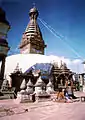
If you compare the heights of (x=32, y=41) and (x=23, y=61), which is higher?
(x=32, y=41)

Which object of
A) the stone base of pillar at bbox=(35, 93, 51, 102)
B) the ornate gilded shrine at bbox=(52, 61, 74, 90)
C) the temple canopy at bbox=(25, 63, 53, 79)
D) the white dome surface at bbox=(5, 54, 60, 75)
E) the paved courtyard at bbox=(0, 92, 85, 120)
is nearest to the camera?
the paved courtyard at bbox=(0, 92, 85, 120)

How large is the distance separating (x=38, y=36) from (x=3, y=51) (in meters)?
24.1

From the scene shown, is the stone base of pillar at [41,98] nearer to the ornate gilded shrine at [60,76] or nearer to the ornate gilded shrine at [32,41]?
the ornate gilded shrine at [60,76]

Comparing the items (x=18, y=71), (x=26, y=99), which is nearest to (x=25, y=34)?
(x=18, y=71)

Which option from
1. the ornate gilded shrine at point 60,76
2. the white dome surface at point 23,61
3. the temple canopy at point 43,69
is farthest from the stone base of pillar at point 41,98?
the white dome surface at point 23,61

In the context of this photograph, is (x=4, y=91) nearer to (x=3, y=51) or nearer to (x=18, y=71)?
(x=3, y=51)

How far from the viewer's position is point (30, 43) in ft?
130

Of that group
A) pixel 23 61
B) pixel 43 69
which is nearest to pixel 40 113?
pixel 43 69

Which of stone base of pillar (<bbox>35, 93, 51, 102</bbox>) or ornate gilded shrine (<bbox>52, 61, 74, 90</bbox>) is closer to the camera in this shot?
stone base of pillar (<bbox>35, 93, 51, 102</bbox>)

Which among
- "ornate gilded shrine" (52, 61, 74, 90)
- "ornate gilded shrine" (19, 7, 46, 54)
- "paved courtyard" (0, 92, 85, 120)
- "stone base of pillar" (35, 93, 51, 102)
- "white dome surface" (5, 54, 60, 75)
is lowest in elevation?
"paved courtyard" (0, 92, 85, 120)

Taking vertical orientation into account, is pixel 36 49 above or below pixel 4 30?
above

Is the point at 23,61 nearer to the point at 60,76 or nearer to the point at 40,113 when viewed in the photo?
the point at 60,76

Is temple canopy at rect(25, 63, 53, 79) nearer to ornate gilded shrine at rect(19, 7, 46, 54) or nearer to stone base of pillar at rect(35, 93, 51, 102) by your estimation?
ornate gilded shrine at rect(19, 7, 46, 54)

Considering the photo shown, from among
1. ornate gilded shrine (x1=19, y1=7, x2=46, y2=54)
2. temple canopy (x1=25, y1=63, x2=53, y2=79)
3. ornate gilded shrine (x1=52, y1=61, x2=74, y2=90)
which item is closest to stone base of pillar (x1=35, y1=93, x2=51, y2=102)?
temple canopy (x1=25, y1=63, x2=53, y2=79)
